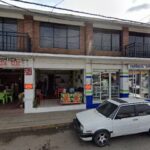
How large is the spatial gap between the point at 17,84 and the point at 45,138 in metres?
9.42

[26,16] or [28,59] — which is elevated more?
[26,16]

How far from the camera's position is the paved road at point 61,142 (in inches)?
225

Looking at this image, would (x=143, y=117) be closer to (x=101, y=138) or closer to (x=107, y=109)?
(x=107, y=109)

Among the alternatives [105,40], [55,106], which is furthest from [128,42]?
[55,106]

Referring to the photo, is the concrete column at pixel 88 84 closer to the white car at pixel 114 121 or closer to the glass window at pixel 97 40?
the glass window at pixel 97 40

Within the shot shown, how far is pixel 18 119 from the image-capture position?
337 inches

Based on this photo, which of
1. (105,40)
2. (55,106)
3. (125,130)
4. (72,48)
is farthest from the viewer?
(105,40)

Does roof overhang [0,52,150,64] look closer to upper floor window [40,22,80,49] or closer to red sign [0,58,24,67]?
red sign [0,58,24,67]

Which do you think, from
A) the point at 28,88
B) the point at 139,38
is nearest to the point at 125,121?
the point at 28,88

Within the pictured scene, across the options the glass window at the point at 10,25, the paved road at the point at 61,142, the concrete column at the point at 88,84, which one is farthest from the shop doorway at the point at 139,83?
the glass window at the point at 10,25

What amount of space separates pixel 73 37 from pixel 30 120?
21.5ft

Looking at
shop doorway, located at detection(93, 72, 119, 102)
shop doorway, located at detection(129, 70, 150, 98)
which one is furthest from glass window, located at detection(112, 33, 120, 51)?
shop doorway, located at detection(129, 70, 150, 98)

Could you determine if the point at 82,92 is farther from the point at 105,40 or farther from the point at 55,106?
the point at 105,40

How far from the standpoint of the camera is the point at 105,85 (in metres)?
12.3
